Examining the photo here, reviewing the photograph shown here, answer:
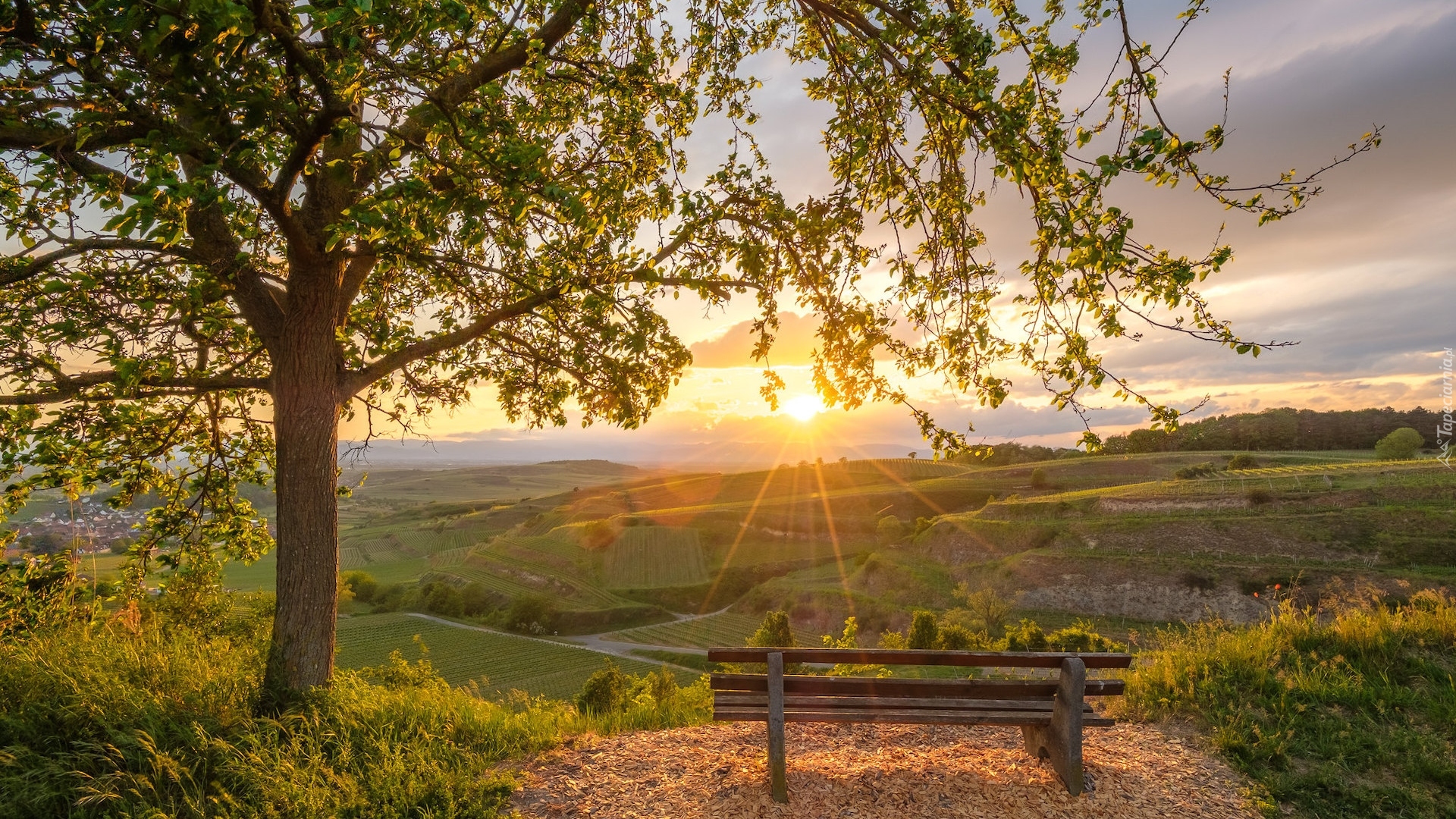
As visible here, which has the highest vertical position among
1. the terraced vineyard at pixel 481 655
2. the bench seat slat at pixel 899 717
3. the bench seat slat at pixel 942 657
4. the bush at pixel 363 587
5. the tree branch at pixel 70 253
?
the tree branch at pixel 70 253

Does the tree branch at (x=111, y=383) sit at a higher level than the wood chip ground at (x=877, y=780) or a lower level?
higher

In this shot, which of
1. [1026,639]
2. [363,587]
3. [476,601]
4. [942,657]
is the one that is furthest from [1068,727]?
[363,587]

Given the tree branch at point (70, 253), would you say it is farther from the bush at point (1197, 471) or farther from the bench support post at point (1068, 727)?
the bush at point (1197, 471)

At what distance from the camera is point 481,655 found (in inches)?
2266

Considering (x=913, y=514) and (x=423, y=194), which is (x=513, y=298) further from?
(x=913, y=514)

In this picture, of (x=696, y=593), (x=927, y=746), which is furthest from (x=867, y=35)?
(x=696, y=593)

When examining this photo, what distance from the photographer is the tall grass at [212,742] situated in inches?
151

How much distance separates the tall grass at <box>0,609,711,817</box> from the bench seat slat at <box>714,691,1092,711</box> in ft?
6.97

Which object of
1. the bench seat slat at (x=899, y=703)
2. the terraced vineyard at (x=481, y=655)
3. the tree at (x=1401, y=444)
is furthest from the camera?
the tree at (x=1401, y=444)

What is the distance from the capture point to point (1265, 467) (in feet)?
210

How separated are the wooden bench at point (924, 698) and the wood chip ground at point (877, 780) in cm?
28

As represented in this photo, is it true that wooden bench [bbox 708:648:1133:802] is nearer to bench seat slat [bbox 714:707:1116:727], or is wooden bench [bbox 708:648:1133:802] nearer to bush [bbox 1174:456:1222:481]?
bench seat slat [bbox 714:707:1116:727]

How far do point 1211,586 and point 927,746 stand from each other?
1885 inches

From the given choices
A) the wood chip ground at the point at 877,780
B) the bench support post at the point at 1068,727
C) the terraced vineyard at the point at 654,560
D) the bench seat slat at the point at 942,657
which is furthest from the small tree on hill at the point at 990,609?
the terraced vineyard at the point at 654,560
